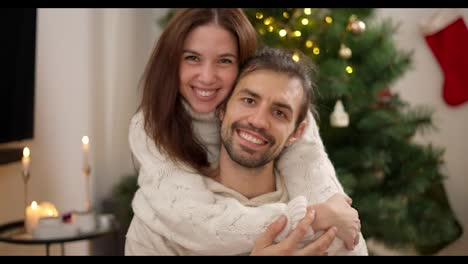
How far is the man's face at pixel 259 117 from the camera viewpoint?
53cm

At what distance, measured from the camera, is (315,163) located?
62 cm

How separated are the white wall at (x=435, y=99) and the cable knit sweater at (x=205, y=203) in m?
1.05

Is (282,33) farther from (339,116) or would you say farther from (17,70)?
(17,70)

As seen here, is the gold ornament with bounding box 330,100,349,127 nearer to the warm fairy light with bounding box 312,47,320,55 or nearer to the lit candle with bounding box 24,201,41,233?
the warm fairy light with bounding box 312,47,320,55

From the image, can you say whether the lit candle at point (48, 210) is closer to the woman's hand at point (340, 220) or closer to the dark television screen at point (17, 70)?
the dark television screen at point (17, 70)

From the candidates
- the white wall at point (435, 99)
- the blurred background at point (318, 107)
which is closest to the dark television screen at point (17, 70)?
the blurred background at point (318, 107)

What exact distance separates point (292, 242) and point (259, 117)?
0.12m

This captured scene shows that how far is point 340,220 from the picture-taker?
1.76 ft

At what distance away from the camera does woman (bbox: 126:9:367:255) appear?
53 centimetres

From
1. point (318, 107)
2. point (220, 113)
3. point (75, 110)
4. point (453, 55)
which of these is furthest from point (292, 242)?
point (453, 55)

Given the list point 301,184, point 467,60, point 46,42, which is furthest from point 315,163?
point 467,60
